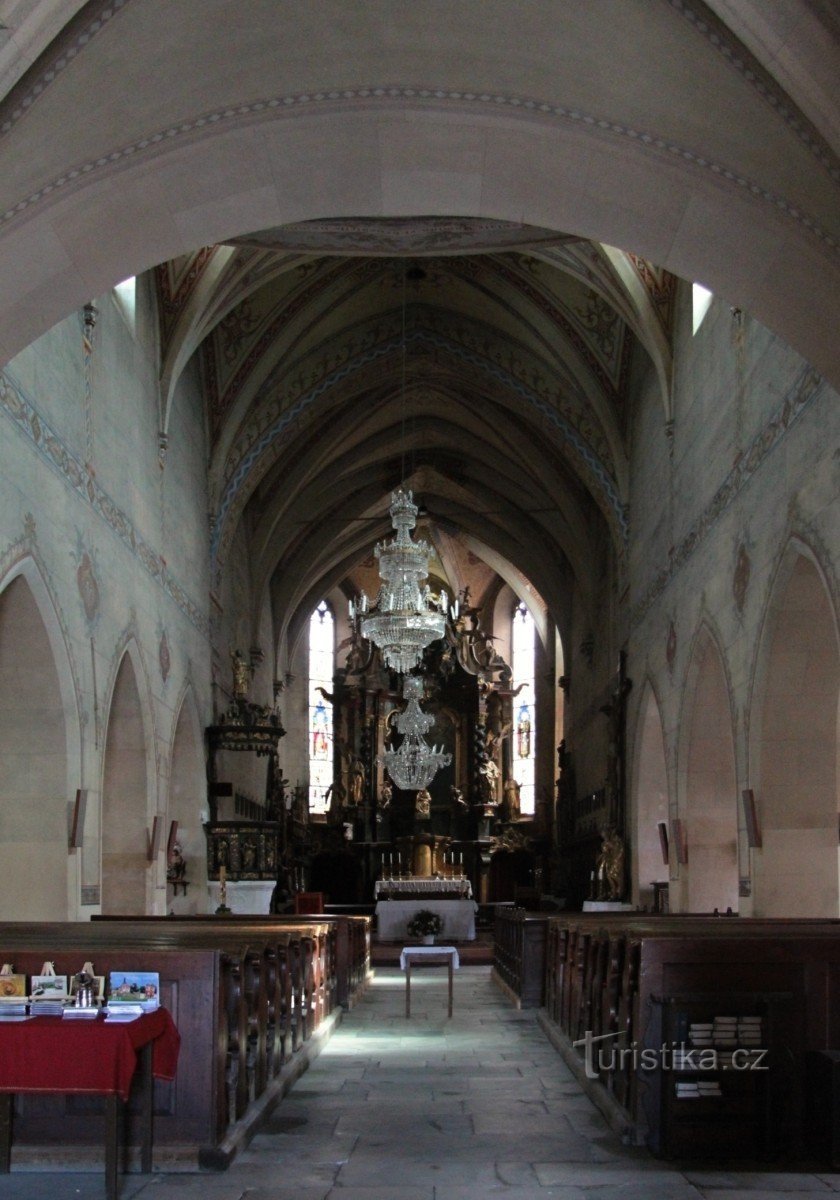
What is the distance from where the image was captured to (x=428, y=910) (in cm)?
2216

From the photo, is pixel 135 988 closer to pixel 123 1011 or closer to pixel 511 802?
pixel 123 1011

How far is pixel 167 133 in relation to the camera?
8.96m

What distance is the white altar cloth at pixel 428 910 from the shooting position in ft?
72.3

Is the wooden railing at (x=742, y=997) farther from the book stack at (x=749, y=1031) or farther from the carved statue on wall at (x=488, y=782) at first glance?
the carved statue on wall at (x=488, y=782)

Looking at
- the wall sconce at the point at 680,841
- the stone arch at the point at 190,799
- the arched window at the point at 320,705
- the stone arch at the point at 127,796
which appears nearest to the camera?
the wall sconce at the point at 680,841

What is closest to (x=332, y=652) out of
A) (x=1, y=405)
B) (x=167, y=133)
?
(x=1, y=405)

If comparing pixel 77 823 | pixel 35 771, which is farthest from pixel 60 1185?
pixel 35 771

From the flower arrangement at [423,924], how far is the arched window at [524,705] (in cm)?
1344

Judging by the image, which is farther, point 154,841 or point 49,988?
point 154,841

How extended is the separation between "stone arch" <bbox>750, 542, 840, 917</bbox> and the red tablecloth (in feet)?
26.4

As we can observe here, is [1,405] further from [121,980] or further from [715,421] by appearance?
[715,421]

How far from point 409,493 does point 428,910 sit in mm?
7626

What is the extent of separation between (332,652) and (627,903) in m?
18.8

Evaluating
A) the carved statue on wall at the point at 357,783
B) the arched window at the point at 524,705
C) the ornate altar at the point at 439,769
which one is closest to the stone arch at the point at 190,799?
the ornate altar at the point at 439,769
